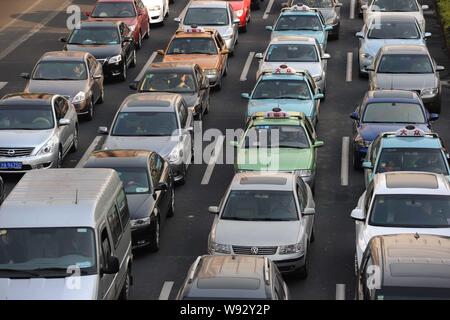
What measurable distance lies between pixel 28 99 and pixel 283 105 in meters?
5.91

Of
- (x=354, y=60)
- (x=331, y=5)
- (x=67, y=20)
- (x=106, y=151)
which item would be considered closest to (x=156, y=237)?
(x=106, y=151)

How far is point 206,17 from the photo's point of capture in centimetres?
4425

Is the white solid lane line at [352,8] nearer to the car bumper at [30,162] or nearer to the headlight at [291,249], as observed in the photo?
the car bumper at [30,162]

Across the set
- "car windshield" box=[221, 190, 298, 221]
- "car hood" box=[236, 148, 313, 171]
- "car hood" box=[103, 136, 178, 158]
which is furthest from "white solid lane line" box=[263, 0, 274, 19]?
"car windshield" box=[221, 190, 298, 221]

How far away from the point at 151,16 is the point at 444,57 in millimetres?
9936

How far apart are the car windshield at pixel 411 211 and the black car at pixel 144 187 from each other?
4.18 meters

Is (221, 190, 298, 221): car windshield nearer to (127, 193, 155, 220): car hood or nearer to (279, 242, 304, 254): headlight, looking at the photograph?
(279, 242, 304, 254): headlight

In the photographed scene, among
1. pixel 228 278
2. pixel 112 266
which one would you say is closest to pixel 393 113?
pixel 112 266

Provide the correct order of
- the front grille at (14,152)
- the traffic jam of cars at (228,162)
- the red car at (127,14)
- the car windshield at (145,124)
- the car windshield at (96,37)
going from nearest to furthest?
the traffic jam of cars at (228,162)
the front grille at (14,152)
the car windshield at (145,124)
the car windshield at (96,37)
the red car at (127,14)

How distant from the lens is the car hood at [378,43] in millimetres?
40281

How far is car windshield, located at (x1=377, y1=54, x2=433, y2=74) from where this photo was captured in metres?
37.0

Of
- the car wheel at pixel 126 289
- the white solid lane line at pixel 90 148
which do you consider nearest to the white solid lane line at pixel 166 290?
the car wheel at pixel 126 289

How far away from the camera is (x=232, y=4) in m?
47.2

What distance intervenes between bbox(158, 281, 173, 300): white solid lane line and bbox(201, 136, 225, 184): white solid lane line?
708cm
